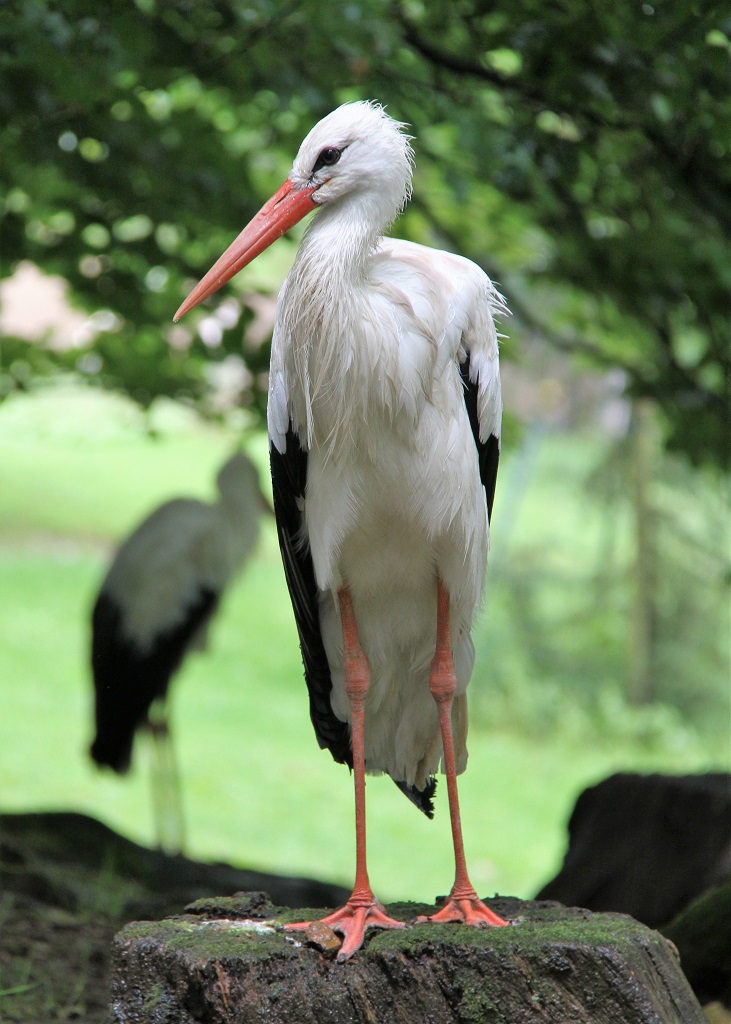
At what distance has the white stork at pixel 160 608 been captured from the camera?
262 inches

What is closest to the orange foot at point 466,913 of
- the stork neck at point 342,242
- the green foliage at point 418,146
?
the stork neck at point 342,242

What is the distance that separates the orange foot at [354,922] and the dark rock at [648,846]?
2018 mm

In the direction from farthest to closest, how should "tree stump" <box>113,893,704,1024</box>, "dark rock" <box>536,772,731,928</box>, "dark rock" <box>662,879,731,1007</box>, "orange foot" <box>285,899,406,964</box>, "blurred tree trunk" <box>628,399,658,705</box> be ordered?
"blurred tree trunk" <box>628,399,658,705</box>
"dark rock" <box>536,772,731,928</box>
"dark rock" <box>662,879,731,1007</box>
"orange foot" <box>285,899,406,964</box>
"tree stump" <box>113,893,704,1024</box>

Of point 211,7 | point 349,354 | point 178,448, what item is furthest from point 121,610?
point 178,448

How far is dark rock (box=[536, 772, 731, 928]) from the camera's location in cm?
438

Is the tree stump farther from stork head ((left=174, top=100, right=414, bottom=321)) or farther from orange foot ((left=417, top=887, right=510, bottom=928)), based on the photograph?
stork head ((left=174, top=100, right=414, bottom=321))

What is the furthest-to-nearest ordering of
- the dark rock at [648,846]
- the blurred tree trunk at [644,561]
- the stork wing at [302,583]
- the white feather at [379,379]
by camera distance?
the blurred tree trunk at [644,561] < the dark rock at [648,846] < the stork wing at [302,583] < the white feather at [379,379]

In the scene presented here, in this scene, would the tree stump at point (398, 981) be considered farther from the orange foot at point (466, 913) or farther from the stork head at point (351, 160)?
the stork head at point (351, 160)

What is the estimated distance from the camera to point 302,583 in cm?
315

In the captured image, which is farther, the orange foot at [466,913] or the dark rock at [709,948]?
the dark rock at [709,948]

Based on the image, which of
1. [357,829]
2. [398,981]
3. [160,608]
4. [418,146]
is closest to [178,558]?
[160,608]

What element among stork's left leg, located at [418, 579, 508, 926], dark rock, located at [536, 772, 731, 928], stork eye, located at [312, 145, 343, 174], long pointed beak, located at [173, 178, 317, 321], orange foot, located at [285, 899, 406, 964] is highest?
stork eye, located at [312, 145, 343, 174]

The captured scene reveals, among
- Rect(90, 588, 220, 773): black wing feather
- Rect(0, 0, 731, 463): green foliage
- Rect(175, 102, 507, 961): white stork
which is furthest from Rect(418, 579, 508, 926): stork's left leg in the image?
Rect(90, 588, 220, 773): black wing feather

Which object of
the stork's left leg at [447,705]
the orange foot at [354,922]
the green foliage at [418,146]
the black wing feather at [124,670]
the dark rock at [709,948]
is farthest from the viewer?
the black wing feather at [124,670]
